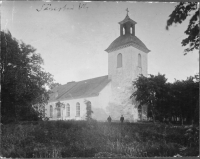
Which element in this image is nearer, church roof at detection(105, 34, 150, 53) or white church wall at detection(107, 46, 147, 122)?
white church wall at detection(107, 46, 147, 122)

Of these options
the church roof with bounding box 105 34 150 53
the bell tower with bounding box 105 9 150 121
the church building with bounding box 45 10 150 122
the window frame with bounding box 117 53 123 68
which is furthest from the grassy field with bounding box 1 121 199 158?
the window frame with bounding box 117 53 123 68

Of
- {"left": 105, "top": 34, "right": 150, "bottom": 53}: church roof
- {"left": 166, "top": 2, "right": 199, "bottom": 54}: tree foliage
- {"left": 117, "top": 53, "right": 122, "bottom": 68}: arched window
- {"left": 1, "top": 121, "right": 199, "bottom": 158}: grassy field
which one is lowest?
{"left": 1, "top": 121, "right": 199, "bottom": 158}: grassy field

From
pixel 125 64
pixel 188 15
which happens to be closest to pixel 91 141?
pixel 188 15

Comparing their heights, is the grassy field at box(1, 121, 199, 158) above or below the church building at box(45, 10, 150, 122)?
below

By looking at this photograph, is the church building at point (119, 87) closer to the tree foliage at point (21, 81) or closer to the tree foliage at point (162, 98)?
the tree foliage at point (162, 98)

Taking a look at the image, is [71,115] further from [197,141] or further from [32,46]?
[197,141]

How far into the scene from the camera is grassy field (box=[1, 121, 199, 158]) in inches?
273

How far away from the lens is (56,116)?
2622 centimetres

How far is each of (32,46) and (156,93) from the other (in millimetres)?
12674

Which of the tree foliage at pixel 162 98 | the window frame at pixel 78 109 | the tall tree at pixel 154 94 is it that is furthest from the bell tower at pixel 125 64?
the window frame at pixel 78 109

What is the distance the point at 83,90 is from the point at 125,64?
21.6 ft

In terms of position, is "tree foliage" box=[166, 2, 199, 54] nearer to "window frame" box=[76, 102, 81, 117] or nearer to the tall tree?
the tall tree

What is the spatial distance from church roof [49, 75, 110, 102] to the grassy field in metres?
11.4

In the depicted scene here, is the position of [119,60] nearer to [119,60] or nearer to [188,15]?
[119,60]
